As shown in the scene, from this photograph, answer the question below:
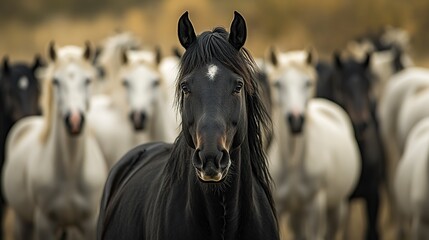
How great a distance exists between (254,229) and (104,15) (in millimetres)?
15768

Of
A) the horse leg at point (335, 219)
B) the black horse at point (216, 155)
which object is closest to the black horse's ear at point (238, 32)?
the black horse at point (216, 155)

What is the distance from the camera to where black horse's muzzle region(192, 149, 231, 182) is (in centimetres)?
439

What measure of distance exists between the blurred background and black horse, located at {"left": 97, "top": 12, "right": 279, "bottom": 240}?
48.7 ft

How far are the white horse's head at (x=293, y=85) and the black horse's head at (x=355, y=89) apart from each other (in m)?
1.49

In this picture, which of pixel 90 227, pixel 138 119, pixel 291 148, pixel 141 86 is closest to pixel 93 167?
pixel 90 227

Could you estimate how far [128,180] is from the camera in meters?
5.93

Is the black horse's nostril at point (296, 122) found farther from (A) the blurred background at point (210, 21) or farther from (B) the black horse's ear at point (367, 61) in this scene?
(A) the blurred background at point (210, 21)

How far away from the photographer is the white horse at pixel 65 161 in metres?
8.59

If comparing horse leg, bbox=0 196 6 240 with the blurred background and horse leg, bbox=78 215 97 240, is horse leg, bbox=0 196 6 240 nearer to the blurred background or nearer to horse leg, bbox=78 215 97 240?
horse leg, bbox=78 215 97 240

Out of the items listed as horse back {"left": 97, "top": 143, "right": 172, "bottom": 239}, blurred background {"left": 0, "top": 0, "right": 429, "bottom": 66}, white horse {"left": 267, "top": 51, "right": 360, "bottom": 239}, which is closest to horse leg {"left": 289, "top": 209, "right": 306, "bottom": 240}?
white horse {"left": 267, "top": 51, "right": 360, "bottom": 239}

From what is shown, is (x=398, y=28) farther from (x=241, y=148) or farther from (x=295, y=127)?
(x=241, y=148)

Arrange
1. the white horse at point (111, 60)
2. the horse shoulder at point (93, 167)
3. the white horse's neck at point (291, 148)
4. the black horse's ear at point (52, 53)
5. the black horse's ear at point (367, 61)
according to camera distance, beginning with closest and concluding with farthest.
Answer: the horse shoulder at point (93, 167) → the black horse's ear at point (52, 53) → the white horse's neck at point (291, 148) → the black horse's ear at point (367, 61) → the white horse at point (111, 60)

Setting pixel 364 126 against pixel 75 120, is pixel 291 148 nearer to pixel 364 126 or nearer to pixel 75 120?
pixel 364 126

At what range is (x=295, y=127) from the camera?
29.4ft
